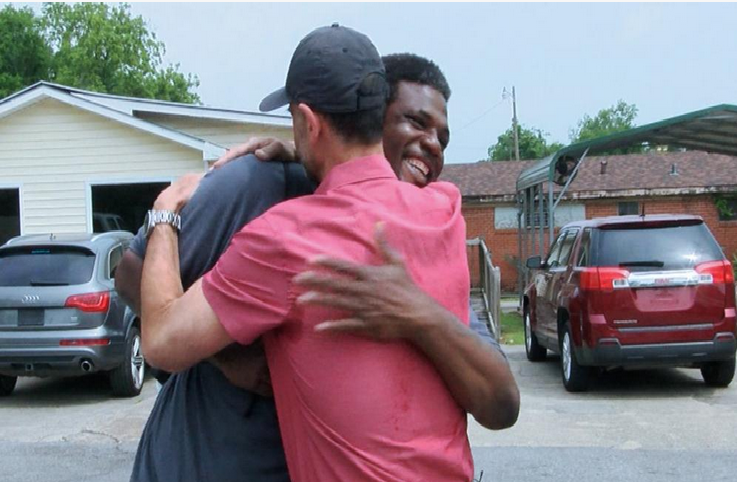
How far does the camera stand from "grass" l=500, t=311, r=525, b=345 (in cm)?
1520

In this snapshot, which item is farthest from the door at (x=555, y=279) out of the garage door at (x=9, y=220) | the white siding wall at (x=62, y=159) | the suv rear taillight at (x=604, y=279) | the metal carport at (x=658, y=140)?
the garage door at (x=9, y=220)

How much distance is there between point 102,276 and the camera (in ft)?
31.8

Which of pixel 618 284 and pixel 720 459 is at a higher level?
pixel 618 284

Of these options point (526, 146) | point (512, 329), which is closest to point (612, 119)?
point (526, 146)

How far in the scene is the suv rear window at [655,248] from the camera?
29.8 ft

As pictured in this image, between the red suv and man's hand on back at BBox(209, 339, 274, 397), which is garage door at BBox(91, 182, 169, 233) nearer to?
the red suv

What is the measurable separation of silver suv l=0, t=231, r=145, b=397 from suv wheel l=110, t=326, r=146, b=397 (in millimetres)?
11

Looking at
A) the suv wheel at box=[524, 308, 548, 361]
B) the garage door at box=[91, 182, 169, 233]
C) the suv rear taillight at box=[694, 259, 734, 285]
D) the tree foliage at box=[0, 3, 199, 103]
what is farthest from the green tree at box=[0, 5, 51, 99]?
the suv rear taillight at box=[694, 259, 734, 285]

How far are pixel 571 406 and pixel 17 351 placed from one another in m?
5.73

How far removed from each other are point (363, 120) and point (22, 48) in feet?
157

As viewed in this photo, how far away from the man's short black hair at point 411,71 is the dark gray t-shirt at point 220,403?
630 millimetres

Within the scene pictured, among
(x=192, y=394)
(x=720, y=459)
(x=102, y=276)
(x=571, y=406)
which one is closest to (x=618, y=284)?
(x=571, y=406)

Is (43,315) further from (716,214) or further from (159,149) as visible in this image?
(716,214)

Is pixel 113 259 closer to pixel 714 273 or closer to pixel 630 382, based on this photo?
pixel 630 382
